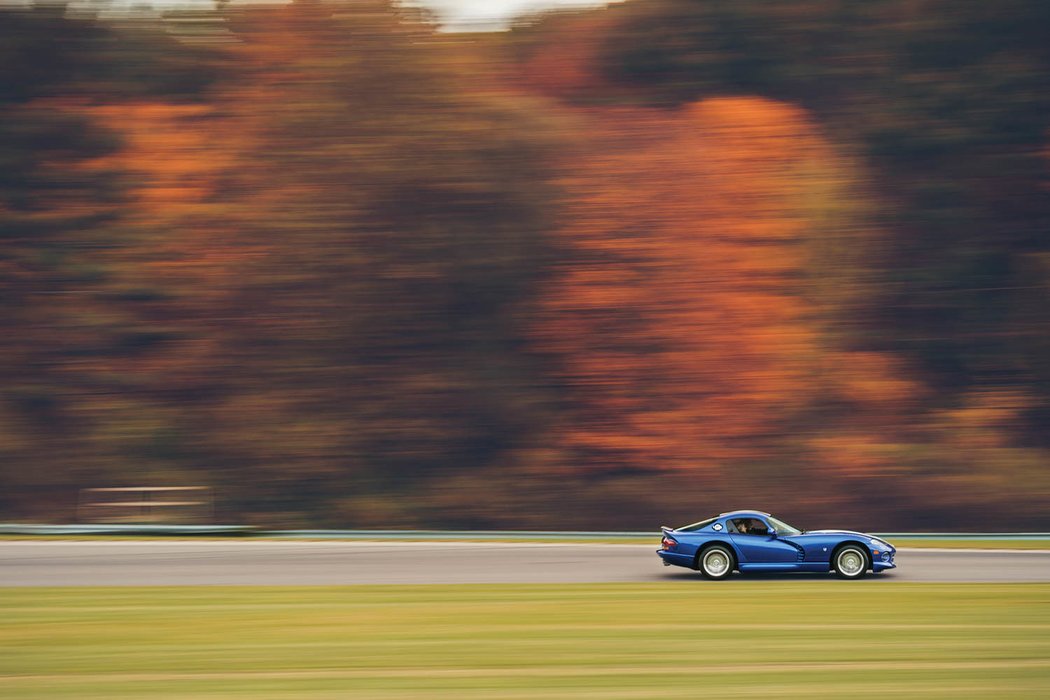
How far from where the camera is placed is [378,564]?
17125 mm

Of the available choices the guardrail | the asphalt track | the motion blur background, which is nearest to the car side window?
the asphalt track

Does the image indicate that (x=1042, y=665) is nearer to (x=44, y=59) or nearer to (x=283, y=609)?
(x=283, y=609)

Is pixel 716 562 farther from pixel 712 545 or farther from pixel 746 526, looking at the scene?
pixel 746 526

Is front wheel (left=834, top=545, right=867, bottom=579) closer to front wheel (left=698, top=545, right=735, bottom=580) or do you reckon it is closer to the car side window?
the car side window

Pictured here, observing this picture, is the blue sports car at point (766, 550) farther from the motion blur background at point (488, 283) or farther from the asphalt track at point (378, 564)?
the motion blur background at point (488, 283)

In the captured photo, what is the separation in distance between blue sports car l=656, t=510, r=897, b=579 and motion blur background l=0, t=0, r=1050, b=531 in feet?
32.0

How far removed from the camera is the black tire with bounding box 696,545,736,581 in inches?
609

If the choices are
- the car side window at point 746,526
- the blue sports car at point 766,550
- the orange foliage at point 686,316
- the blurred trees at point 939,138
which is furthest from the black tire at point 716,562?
the blurred trees at point 939,138

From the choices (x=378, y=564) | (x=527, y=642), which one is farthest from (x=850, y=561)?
(x=378, y=564)

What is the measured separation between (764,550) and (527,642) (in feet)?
20.5

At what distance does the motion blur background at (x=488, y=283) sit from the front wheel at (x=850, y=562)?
9.99 m

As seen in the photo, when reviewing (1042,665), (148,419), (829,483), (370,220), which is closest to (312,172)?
(370,220)

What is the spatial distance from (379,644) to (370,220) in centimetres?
1743

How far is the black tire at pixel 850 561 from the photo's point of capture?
50.5 feet
